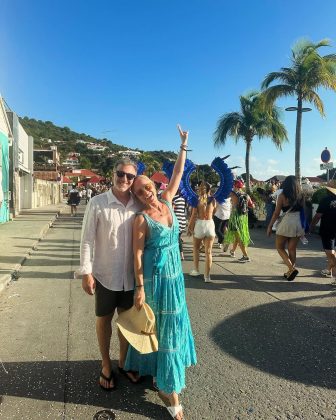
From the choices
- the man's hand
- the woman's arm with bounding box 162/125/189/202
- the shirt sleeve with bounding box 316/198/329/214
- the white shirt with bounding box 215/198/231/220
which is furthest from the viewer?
the white shirt with bounding box 215/198/231/220

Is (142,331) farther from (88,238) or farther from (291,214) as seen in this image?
(291,214)

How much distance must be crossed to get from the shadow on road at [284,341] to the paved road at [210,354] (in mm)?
10

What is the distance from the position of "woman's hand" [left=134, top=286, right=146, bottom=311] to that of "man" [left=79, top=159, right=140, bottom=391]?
213 millimetres

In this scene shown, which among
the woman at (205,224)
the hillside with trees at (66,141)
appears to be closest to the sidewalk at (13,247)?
the woman at (205,224)

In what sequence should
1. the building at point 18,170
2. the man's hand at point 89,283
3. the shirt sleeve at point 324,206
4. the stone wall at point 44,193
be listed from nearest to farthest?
1. the man's hand at point 89,283
2. the shirt sleeve at point 324,206
3. the building at point 18,170
4. the stone wall at point 44,193

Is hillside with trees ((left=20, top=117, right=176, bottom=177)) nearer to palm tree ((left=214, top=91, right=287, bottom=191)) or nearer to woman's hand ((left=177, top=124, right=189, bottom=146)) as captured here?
palm tree ((left=214, top=91, right=287, bottom=191))

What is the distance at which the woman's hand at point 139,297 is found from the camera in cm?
279

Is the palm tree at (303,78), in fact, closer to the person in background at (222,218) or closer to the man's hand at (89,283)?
the person in background at (222,218)

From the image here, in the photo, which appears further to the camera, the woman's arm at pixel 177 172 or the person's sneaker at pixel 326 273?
the person's sneaker at pixel 326 273

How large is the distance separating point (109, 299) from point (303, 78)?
17561 mm

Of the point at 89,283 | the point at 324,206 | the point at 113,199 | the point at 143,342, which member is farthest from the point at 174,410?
the point at 324,206

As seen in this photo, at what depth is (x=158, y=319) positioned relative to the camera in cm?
283

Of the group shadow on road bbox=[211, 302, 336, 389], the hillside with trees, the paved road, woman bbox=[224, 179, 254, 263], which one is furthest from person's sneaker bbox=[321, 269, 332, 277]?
the hillside with trees

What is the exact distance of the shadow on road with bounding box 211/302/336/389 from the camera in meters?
3.44
